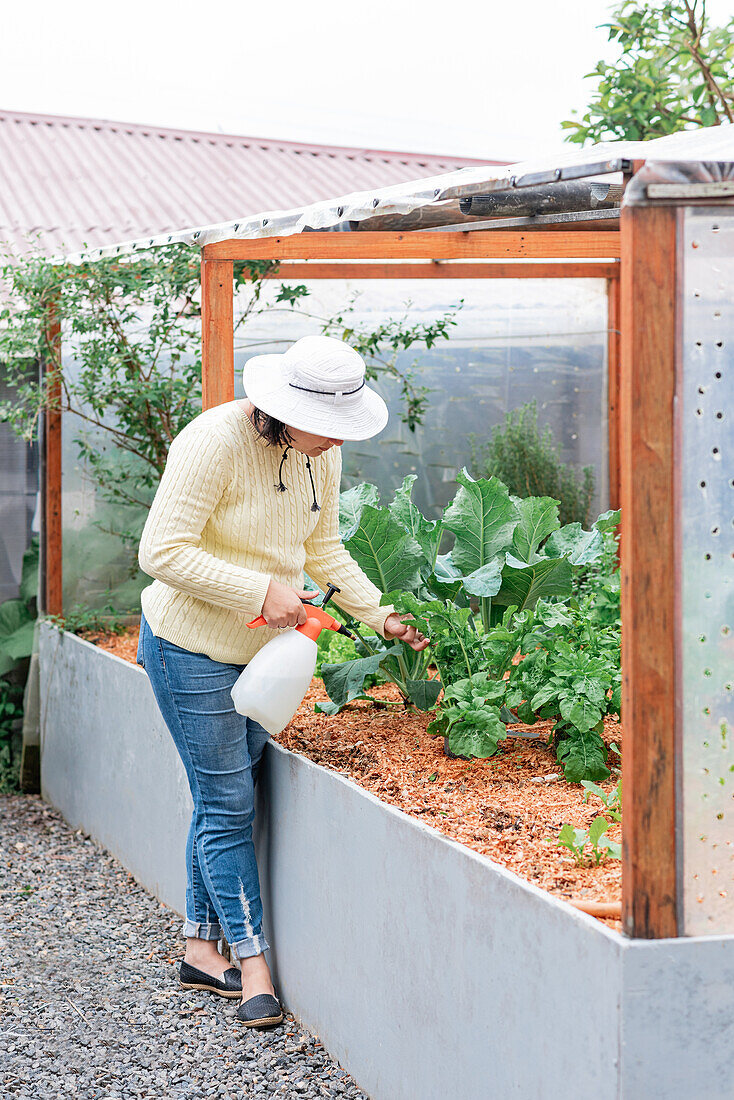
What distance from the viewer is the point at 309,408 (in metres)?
3.15

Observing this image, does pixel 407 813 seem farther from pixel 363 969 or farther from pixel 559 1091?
pixel 559 1091

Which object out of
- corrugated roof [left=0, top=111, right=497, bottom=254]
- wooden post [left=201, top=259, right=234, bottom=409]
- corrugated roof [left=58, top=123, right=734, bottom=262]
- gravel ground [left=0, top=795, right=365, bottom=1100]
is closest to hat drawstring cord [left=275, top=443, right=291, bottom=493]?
corrugated roof [left=58, top=123, right=734, bottom=262]

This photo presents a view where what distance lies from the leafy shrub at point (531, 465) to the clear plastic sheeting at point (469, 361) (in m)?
0.07

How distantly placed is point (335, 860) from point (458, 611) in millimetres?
815

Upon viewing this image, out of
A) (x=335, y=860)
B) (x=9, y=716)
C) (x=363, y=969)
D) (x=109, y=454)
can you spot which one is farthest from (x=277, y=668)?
(x=9, y=716)

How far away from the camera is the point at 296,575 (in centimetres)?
343

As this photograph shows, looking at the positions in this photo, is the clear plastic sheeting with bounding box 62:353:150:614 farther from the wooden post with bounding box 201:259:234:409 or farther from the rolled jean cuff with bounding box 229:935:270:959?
the rolled jean cuff with bounding box 229:935:270:959

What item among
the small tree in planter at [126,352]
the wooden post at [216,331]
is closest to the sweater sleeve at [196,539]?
the wooden post at [216,331]

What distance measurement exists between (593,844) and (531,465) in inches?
156

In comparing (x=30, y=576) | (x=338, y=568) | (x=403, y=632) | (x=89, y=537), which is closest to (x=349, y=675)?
(x=403, y=632)

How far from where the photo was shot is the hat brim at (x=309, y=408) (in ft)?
10.2

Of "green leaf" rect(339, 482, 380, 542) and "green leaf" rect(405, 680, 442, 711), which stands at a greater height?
"green leaf" rect(339, 482, 380, 542)

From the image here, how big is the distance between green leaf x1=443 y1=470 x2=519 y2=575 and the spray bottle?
0.69 metres

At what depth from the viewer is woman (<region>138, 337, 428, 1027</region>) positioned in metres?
3.16
